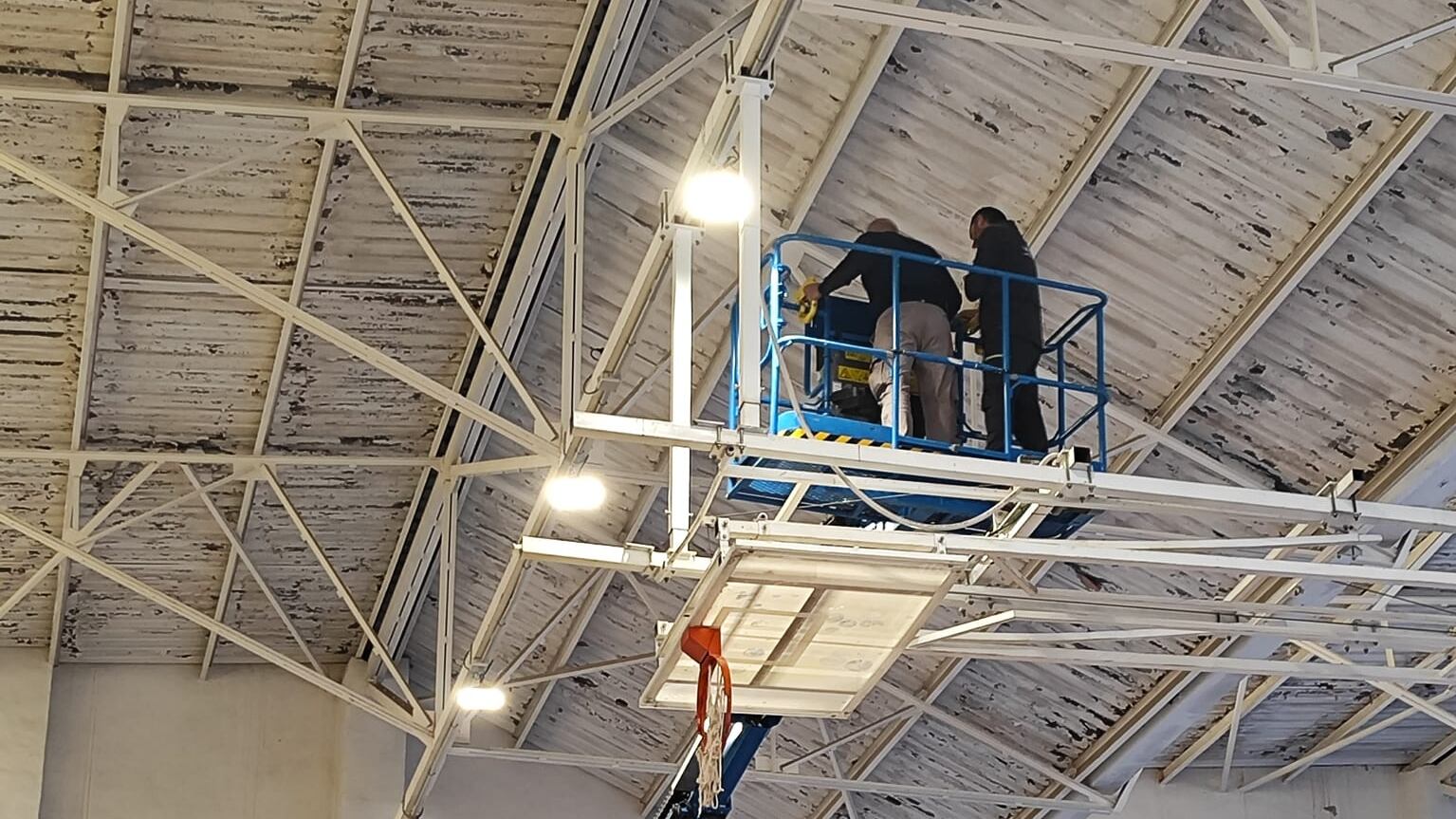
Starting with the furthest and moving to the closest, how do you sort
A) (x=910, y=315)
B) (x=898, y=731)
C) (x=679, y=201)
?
(x=898, y=731) < (x=910, y=315) < (x=679, y=201)

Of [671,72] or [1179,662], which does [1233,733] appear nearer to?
[1179,662]

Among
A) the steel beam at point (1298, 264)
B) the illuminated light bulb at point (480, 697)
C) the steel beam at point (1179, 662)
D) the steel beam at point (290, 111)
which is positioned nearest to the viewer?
the steel beam at point (1298, 264)

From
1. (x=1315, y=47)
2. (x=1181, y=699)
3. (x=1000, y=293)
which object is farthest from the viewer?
(x=1181, y=699)

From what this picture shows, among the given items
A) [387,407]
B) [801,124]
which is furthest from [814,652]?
[387,407]

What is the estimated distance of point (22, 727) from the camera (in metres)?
24.4

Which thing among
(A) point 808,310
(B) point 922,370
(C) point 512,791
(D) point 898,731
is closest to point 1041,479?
(B) point 922,370

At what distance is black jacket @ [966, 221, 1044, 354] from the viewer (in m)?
13.3

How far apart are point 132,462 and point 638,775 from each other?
31.5 feet

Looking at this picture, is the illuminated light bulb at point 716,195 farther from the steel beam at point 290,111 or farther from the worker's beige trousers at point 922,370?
the steel beam at point 290,111

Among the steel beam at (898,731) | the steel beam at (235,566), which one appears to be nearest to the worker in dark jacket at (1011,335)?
the steel beam at (898,731)

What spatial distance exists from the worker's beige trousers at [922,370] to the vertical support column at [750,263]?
1.77m

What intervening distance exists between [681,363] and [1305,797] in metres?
16.1

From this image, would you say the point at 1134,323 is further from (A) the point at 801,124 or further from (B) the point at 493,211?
(B) the point at 493,211

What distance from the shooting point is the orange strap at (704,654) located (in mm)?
12137
